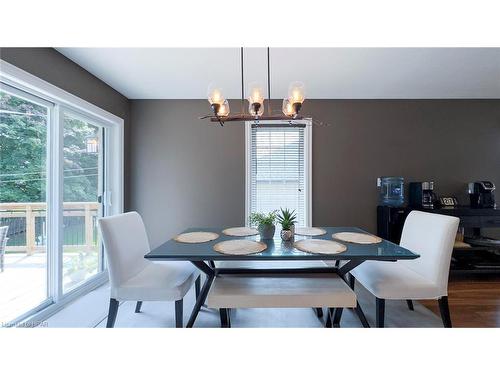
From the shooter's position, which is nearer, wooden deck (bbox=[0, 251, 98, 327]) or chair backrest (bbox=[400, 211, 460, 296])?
chair backrest (bbox=[400, 211, 460, 296])

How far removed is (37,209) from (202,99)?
6.97 feet

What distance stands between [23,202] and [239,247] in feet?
5.90

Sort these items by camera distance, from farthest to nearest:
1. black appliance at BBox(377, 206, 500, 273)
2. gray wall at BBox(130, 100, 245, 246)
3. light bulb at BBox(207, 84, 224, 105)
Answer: gray wall at BBox(130, 100, 245, 246) < black appliance at BBox(377, 206, 500, 273) < light bulb at BBox(207, 84, 224, 105)

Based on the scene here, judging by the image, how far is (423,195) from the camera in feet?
9.78

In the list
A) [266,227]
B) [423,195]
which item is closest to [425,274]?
[266,227]

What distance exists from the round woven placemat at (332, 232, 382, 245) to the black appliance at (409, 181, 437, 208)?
1.53 metres

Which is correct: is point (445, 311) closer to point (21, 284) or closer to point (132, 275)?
point (132, 275)

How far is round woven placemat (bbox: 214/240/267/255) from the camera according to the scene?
1530mm

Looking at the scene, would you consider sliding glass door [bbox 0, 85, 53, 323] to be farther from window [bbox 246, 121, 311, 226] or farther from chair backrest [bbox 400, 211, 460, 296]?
chair backrest [bbox 400, 211, 460, 296]

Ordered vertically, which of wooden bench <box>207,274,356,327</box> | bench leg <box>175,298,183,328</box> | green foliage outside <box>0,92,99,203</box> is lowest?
bench leg <box>175,298,183,328</box>

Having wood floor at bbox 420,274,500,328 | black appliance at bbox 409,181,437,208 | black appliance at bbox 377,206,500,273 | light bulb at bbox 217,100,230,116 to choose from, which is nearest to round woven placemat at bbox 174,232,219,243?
light bulb at bbox 217,100,230,116
